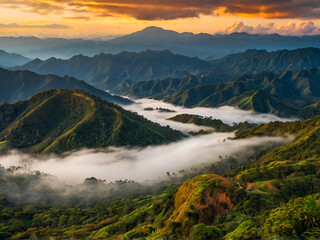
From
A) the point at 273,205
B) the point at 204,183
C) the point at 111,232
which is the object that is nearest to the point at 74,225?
the point at 111,232

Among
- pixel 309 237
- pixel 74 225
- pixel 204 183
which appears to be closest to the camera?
pixel 309 237

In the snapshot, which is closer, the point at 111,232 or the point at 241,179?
the point at 111,232

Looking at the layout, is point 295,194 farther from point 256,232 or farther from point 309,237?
point 309,237

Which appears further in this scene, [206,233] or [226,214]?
[226,214]

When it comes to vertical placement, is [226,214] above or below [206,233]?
below

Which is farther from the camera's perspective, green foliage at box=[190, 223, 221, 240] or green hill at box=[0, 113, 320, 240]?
green foliage at box=[190, 223, 221, 240]

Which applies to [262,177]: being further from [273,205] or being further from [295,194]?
[273,205]

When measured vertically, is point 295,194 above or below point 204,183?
below

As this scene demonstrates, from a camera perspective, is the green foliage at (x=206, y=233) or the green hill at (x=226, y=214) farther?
the green foliage at (x=206, y=233)

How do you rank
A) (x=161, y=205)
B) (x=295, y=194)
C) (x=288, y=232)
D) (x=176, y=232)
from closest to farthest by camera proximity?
(x=288, y=232) → (x=176, y=232) → (x=295, y=194) → (x=161, y=205)

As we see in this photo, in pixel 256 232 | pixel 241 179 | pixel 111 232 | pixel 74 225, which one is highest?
pixel 256 232
